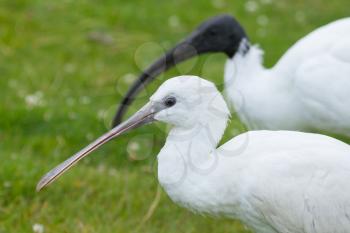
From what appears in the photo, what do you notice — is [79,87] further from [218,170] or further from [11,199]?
[218,170]

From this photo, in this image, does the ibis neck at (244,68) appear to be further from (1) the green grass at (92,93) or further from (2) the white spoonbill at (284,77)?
(1) the green grass at (92,93)

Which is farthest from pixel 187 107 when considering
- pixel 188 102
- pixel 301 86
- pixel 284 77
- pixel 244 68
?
pixel 244 68

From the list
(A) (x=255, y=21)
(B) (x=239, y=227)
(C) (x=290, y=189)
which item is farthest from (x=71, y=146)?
(A) (x=255, y=21)

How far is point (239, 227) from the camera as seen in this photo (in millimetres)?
6164

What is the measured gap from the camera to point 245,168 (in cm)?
461

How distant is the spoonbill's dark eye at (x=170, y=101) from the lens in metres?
4.67

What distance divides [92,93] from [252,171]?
14.2ft

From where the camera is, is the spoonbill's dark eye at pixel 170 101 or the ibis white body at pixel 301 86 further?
the ibis white body at pixel 301 86

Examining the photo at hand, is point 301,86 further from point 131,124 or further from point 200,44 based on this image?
point 131,124

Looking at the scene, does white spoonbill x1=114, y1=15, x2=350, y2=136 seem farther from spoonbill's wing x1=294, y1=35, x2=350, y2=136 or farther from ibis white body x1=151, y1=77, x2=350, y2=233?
ibis white body x1=151, y1=77, x2=350, y2=233

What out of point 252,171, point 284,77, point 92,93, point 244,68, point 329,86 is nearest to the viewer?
point 252,171

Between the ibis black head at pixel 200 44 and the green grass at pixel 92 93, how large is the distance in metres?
0.23


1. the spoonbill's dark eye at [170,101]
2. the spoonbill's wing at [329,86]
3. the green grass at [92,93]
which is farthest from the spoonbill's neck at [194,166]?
the spoonbill's wing at [329,86]

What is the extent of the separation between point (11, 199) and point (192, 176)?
1889mm
